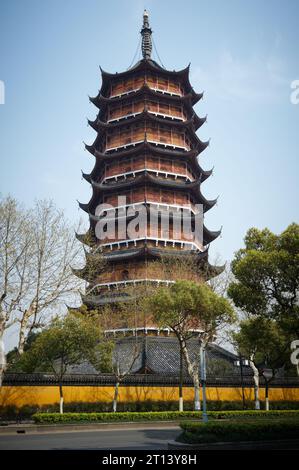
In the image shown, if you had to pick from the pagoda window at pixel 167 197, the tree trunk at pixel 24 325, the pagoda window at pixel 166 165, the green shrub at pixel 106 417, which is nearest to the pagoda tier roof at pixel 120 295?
the pagoda window at pixel 167 197

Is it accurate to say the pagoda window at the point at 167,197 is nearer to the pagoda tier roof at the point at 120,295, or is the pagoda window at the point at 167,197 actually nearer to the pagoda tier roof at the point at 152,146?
the pagoda tier roof at the point at 152,146

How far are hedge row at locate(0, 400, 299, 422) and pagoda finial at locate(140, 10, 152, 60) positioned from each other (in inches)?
1258

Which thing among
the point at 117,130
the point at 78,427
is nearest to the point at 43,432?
the point at 78,427

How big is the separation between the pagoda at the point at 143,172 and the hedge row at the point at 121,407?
562 cm

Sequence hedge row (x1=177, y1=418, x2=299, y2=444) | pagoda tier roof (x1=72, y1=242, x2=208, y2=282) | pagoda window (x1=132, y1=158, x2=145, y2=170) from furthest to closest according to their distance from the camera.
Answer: pagoda window (x1=132, y1=158, x2=145, y2=170)
pagoda tier roof (x1=72, y1=242, x2=208, y2=282)
hedge row (x1=177, y1=418, x2=299, y2=444)

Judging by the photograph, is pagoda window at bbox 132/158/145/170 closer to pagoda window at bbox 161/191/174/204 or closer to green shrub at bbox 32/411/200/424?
pagoda window at bbox 161/191/174/204

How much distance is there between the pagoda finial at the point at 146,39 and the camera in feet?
148

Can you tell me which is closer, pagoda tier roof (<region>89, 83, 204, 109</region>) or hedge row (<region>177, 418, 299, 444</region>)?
hedge row (<region>177, 418, 299, 444</region>)

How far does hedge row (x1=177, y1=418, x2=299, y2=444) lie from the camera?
12836 millimetres

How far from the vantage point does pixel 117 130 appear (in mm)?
39812

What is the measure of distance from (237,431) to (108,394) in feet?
49.8

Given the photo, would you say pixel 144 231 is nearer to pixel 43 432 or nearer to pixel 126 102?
pixel 126 102

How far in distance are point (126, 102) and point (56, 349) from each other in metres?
25.0

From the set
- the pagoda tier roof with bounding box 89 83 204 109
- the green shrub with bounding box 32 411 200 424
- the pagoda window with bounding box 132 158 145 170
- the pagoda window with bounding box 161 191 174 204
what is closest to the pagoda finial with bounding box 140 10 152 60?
the pagoda tier roof with bounding box 89 83 204 109
